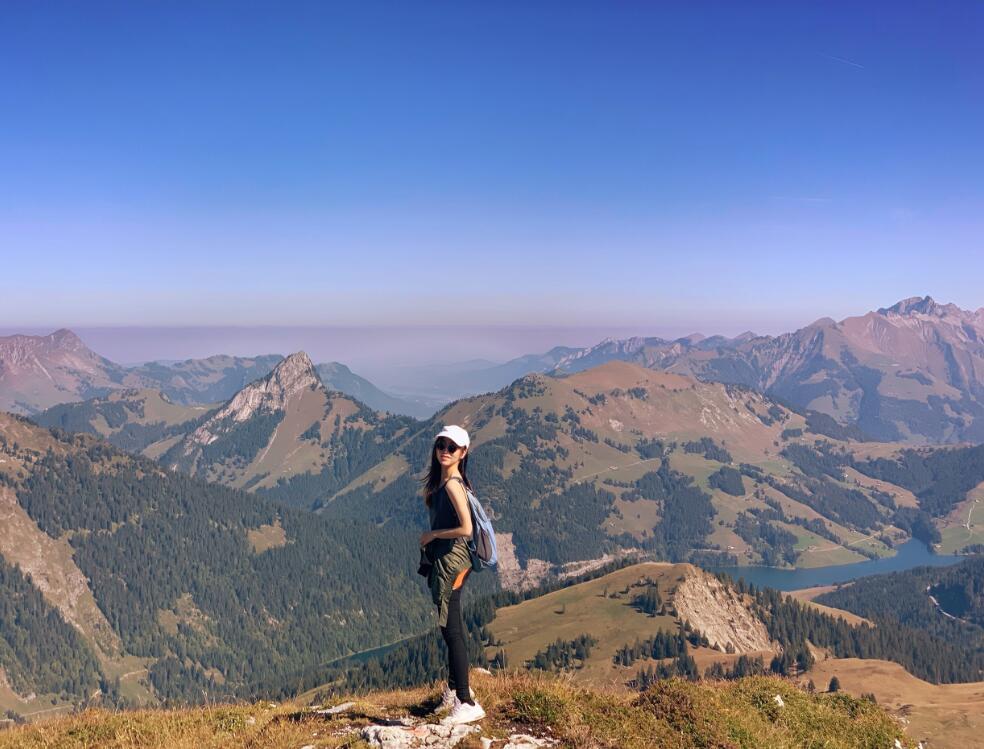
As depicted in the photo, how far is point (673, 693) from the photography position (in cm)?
2127

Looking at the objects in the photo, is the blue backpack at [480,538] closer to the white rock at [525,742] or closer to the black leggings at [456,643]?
the black leggings at [456,643]

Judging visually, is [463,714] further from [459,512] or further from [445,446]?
[445,446]

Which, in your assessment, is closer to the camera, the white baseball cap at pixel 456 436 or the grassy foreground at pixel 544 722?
the white baseball cap at pixel 456 436

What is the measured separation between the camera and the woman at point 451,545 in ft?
51.3

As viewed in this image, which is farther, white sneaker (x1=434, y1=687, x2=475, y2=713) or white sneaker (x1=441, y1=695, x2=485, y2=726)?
white sneaker (x1=434, y1=687, x2=475, y2=713)

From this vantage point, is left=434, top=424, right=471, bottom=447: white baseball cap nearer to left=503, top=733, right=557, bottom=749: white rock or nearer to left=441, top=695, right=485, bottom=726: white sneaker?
left=441, top=695, right=485, bottom=726: white sneaker

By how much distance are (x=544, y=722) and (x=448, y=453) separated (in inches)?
316

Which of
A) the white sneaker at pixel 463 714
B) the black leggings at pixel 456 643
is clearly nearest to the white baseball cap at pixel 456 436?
the black leggings at pixel 456 643

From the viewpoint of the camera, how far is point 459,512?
1557 cm

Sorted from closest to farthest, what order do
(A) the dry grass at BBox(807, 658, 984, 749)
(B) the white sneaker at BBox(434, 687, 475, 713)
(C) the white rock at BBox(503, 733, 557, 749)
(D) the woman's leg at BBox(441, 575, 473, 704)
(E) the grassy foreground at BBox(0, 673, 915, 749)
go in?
1. (C) the white rock at BBox(503, 733, 557, 749)
2. (D) the woman's leg at BBox(441, 575, 473, 704)
3. (B) the white sneaker at BBox(434, 687, 475, 713)
4. (E) the grassy foreground at BBox(0, 673, 915, 749)
5. (A) the dry grass at BBox(807, 658, 984, 749)

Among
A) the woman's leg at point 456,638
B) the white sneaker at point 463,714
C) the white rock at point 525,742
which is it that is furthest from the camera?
the white sneaker at point 463,714

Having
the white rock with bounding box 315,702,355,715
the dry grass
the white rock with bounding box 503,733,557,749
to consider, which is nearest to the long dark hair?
the white rock with bounding box 503,733,557,749

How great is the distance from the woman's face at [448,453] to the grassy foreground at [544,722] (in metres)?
6.91

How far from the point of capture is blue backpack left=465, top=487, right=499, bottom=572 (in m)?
16.0
